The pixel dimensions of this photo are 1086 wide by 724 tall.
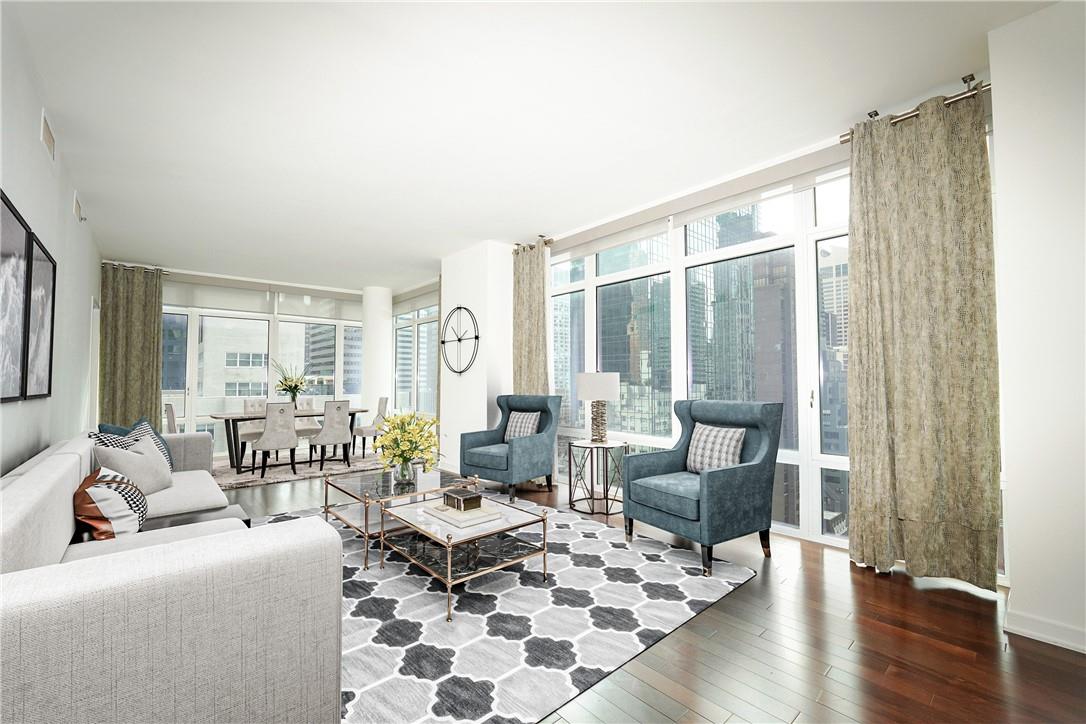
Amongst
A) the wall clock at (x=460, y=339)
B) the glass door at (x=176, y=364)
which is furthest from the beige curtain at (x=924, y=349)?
the glass door at (x=176, y=364)

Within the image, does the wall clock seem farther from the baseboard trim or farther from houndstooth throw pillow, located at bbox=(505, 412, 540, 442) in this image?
the baseboard trim

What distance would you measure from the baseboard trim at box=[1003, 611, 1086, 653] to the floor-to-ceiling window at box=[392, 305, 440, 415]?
640cm

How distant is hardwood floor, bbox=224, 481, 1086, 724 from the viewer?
168 cm

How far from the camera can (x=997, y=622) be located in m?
2.26

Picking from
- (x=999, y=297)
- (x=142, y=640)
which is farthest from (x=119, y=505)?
(x=999, y=297)

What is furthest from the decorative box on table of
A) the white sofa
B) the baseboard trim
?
the baseboard trim

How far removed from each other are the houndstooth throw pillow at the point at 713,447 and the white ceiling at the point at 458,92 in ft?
6.35

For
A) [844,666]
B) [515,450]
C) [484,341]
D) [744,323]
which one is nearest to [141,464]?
[515,450]

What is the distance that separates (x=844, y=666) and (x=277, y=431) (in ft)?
18.7

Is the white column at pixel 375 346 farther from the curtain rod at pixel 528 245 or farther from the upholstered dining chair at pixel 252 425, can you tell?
the curtain rod at pixel 528 245

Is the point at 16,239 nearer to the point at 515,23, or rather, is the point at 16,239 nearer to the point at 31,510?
the point at 31,510

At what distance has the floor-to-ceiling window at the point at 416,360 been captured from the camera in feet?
25.3

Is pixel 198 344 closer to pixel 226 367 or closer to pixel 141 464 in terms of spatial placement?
pixel 226 367

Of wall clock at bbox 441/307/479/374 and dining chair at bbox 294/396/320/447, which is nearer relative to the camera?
wall clock at bbox 441/307/479/374
